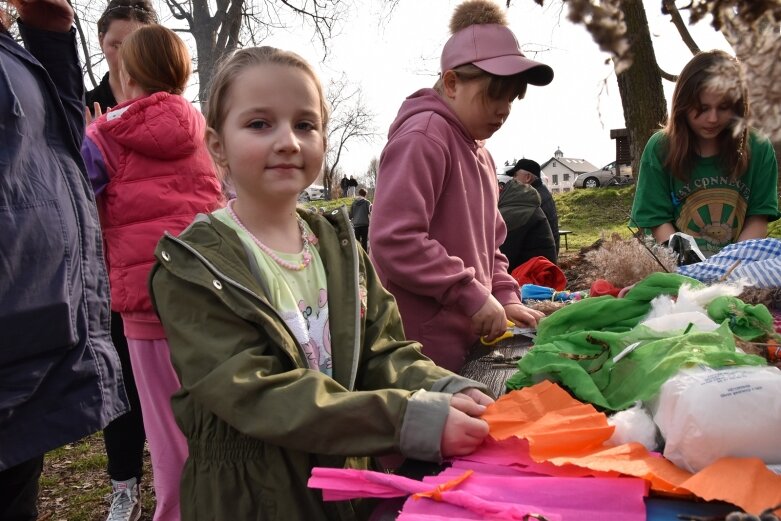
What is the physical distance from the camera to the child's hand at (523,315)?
2.33 metres

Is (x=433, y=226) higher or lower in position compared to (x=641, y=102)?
lower

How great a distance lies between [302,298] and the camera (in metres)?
1.56

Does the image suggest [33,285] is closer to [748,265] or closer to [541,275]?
[748,265]

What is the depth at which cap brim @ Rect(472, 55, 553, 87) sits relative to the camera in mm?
2211

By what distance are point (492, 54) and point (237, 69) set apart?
102cm

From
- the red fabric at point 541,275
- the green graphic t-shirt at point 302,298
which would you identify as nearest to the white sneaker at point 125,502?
the green graphic t-shirt at point 302,298

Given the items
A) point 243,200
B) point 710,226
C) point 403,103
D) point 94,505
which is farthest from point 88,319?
point 710,226

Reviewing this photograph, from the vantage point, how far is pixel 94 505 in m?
3.64

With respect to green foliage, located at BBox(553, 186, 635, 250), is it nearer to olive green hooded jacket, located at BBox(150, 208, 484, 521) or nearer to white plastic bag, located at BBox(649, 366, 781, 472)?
olive green hooded jacket, located at BBox(150, 208, 484, 521)

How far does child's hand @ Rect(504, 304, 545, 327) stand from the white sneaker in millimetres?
1913

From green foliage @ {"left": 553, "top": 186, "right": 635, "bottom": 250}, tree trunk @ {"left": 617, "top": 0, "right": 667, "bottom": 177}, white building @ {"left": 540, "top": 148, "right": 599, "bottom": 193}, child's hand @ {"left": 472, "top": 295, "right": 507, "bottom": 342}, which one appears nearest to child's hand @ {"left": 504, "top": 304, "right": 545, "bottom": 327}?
child's hand @ {"left": 472, "top": 295, "right": 507, "bottom": 342}

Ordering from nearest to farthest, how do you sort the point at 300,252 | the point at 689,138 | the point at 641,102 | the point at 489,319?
the point at 300,252, the point at 489,319, the point at 689,138, the point at 641,102

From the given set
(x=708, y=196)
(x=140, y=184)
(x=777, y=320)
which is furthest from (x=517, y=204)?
(x=777, y=320)

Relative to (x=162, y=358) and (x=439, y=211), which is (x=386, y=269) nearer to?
(x=439, y=211)
